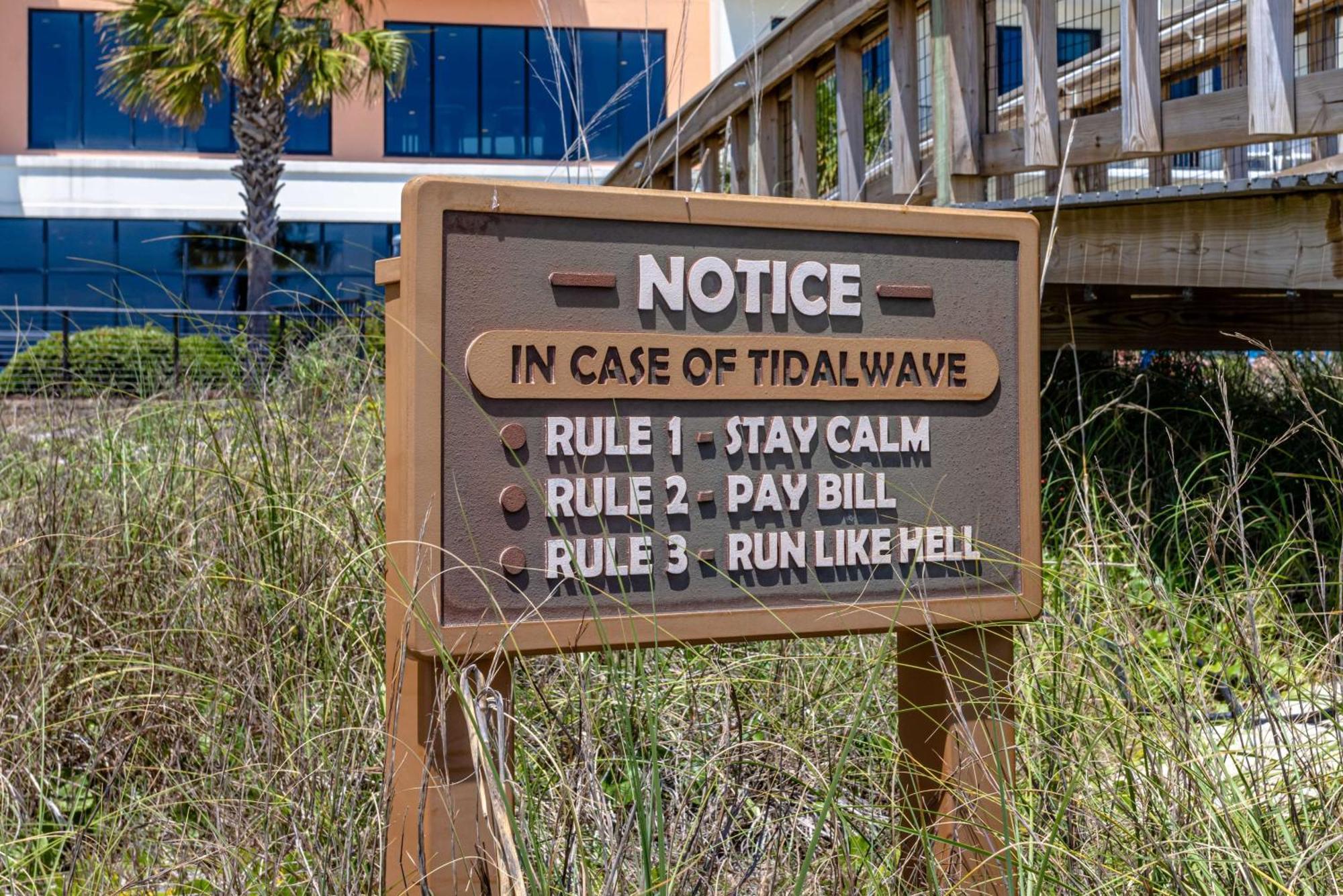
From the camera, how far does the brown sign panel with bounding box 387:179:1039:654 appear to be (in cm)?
237

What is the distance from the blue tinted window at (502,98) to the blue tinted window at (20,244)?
817cm

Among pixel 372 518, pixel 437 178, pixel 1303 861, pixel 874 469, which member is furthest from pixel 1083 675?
pixel 372 518

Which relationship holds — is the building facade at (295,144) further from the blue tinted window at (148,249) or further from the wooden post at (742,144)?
the wooden post at (742,144)

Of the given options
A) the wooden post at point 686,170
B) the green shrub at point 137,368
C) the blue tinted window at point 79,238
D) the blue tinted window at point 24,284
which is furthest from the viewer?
the blue tinted window at point 79,238

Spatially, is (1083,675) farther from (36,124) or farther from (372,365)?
(36,124)

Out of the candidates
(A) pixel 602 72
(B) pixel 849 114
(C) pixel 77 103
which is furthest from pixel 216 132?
(B) pixel 849 114

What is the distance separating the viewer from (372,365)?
5.73 meters

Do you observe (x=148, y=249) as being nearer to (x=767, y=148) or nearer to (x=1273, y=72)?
(x=767, y=148)

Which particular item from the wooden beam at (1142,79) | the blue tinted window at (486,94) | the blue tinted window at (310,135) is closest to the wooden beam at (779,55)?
the wooden beam at (1142,79)

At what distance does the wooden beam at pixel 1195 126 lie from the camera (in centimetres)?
385

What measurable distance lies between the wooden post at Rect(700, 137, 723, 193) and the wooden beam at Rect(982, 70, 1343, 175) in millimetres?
2242

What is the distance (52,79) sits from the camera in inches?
995

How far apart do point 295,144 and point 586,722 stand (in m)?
25.7

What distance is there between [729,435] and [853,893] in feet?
2.71
